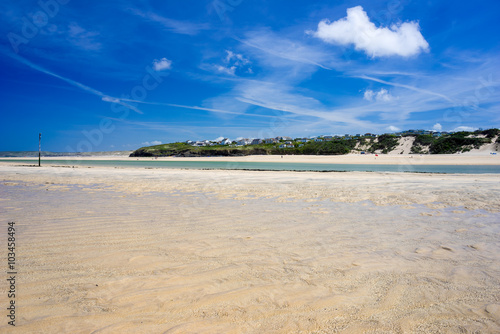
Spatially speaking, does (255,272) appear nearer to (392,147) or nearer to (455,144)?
(455,144)

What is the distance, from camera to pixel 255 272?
3242mm

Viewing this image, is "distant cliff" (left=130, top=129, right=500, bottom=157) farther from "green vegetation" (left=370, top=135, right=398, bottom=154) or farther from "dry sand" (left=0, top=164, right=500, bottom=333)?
"dry sand" (left=0, top=164, right=500, bottom=333)

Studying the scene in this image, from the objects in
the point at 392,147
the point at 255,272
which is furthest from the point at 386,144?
the point at 255,272

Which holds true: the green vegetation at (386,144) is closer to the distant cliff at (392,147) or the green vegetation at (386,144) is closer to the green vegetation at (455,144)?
the distant cliff at (392,147)

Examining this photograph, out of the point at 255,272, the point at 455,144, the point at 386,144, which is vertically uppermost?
the point at 386,144

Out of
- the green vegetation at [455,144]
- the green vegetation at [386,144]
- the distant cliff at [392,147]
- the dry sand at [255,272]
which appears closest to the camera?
the dry sand at [255,272]

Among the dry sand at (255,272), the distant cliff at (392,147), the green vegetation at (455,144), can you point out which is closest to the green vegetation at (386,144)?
the distant cliff at (392,147)

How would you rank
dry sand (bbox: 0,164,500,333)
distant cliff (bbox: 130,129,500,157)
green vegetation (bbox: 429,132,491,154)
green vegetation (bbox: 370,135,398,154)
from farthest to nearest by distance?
1. green vegetation (bbox: 370,135,398,154)
2. distant cliff (bbox: 130,129,500,157)
3. green vegetation (bbox: 429,132,491,154)
4. dry sand (bbox: 0,164,500,333)

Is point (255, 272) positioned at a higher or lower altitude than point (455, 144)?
lower

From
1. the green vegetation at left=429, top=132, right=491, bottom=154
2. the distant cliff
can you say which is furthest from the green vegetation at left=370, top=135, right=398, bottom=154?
the green vegetation at left=429, top=132, right=491, bottom=154

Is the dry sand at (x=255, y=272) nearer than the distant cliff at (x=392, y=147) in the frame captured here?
Yes

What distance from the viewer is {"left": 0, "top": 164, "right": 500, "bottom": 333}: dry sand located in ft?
7.63

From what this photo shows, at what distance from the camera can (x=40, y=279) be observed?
9.82 feet

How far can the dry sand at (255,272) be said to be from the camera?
2.33m
